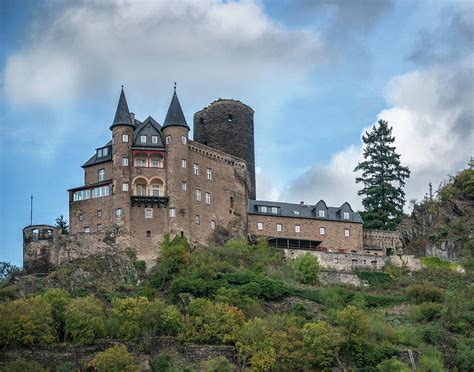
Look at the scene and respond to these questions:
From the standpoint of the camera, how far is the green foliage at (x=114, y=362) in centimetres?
6269

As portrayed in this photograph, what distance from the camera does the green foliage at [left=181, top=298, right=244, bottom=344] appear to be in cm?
6838

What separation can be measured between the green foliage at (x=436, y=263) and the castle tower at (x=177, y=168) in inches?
756

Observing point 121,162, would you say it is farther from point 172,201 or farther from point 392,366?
point 392,366

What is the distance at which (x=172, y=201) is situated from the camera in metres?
82.8

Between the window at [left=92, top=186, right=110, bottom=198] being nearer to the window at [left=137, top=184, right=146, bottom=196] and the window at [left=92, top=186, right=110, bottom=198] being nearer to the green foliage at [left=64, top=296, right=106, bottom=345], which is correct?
the window at [left=137, top=184, right=146, bottom=196]

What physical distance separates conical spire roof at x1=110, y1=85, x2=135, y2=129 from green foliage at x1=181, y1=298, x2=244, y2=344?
732 inches

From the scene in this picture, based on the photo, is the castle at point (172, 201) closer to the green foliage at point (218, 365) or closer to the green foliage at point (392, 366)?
the green foliage at point (218, 365)

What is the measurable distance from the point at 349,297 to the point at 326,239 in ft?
42.7

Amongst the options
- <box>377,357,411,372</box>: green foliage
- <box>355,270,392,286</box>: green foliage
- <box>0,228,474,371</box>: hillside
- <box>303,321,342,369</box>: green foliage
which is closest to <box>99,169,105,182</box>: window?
<box>0,228,474,371</box>: hillside

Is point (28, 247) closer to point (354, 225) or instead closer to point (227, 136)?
point (227, 136)

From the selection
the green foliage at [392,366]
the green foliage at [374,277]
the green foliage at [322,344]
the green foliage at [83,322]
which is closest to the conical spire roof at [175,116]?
the green foliage at [374,277]

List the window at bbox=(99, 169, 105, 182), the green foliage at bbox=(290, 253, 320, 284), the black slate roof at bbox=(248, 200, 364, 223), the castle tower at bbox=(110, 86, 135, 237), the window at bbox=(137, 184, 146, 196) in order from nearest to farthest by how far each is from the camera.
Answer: the castle tower at bbox=(110, 86, 135, 237), the green foliage at bbox=(290, 253, 320, 284), the window at bbox=(137, 184, 146, 196), the window at bbox=(99, 169, 105, 182), the black slate roof at bbox=(248, 200, 364, 223)

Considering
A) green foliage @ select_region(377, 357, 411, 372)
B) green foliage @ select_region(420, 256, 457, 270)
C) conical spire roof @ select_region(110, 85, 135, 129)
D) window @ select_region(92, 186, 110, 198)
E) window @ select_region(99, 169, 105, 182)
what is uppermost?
conical spire roof @ select_region(110, 85, 135, 129)

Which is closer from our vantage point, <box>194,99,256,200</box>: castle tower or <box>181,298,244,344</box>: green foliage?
<box>181,298,244,344</box>: green foliage
